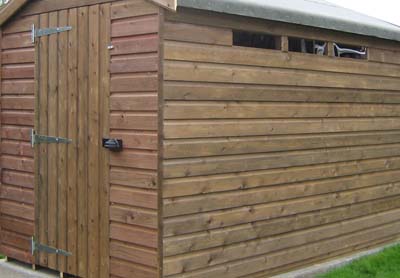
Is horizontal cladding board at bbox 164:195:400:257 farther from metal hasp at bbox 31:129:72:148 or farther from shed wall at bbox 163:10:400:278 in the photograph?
Result: metal hasp at bbox 31:129:72:148

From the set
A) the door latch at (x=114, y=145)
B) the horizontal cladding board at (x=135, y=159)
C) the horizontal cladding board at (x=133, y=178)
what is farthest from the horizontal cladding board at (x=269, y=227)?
the door latch at (x=114, y=145)

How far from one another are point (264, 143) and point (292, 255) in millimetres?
1174

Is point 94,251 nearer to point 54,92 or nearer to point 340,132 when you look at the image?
point 54,92

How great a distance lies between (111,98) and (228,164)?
45.0 inches

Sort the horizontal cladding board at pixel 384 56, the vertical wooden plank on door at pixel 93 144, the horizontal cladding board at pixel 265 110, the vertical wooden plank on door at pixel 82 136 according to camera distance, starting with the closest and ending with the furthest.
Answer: the horizontal cladding board at pixel 265 110
the vertical wooden plank on door at pixel 93 144
the vertical wooden plank on door at pixel 82 136
the horizontal cladding board at pixel 384 56

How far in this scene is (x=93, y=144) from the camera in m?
5.68

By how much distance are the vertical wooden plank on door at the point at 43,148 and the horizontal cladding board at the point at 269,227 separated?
1.66 metres

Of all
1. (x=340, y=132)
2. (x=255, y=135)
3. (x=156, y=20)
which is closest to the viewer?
(x=156, y=20)

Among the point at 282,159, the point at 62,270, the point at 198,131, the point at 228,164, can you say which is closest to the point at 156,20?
the point at 198,131

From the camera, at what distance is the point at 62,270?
238 inches

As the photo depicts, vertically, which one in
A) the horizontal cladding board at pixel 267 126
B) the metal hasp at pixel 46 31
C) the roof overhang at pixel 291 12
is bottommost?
the horizontal cladding board at pixel 267 126

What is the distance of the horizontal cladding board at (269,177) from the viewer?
5.21 metres

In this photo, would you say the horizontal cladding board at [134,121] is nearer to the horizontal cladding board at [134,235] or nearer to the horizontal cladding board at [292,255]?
the horizontal cladding board at [134,235]

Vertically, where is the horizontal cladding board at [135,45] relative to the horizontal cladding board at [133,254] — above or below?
above
